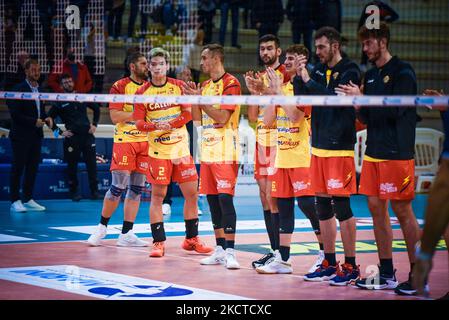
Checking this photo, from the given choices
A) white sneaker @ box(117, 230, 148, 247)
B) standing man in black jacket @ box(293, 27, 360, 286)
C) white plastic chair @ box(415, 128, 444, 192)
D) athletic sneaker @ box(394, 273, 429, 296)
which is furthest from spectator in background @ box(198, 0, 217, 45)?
athletic sneaker @ box(394, 273, 429, 296)

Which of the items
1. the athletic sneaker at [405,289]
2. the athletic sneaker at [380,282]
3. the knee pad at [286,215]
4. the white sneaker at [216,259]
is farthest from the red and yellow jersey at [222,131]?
the athletic sneaker at [405,289]

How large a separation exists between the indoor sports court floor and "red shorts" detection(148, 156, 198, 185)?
2.83ft

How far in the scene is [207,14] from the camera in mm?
18719

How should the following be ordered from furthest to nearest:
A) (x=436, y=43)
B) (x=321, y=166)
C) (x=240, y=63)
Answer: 1. (x=436, y=43)
2. (x=240, y=63)
3. (x=321, y=166)

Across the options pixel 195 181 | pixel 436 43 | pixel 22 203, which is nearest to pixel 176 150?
pixel 195 181

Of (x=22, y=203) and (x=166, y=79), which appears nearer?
(x=166, y=79)

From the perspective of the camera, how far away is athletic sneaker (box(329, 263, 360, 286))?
7648mm

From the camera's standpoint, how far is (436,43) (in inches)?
880

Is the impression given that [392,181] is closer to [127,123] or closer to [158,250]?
[158,250]

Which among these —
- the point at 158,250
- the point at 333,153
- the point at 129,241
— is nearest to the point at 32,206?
the point at 129,241

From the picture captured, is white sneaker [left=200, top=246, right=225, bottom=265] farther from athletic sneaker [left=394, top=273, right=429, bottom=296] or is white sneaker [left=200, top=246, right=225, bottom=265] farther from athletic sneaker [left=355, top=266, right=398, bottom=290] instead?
athletic sneaker [left=394, top=273, right=429, bottom=296]
